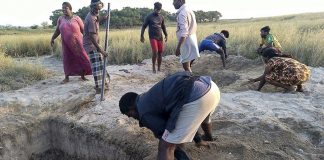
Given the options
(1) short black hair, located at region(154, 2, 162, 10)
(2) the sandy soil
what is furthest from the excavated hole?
(1) short black hair, located at region(154, 2, 162, 10)

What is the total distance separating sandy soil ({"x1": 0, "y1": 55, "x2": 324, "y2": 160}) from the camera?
428 cm

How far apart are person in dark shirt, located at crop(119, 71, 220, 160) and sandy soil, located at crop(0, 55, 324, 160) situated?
2.78ft

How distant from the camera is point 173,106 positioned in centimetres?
326

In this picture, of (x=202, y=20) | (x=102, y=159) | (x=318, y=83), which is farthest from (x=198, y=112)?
(x=202, y=20)

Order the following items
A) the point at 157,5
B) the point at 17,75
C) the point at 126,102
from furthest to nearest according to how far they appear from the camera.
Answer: the point at 157,5 < the point at 17,75 < the point at 126,102

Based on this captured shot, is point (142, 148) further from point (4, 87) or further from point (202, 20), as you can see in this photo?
point (202, 20)

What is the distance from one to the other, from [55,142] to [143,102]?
3.00 meters

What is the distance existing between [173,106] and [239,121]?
1.99 meters

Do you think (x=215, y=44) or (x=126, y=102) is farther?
(x=215, y=44)

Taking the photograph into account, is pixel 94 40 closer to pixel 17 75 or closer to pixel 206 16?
pixel 17 75

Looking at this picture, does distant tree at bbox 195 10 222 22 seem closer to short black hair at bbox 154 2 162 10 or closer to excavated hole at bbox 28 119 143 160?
short black hair at bbox 154 2 162 10

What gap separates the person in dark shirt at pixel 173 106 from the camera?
3.25m

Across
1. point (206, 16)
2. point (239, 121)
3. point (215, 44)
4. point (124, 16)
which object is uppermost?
point (206, 16)

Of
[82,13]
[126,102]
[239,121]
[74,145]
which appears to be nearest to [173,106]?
[126,102]
